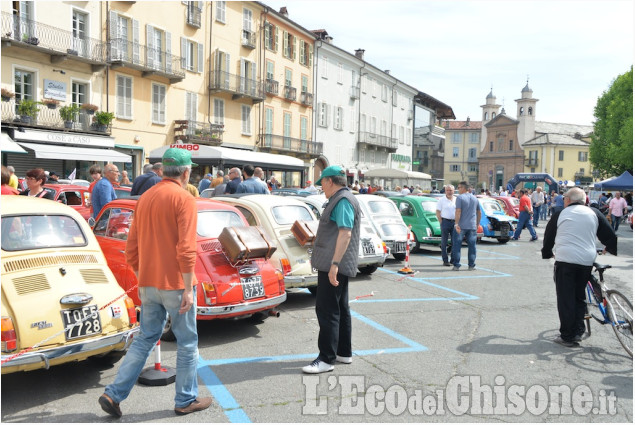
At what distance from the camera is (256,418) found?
4.21 meters

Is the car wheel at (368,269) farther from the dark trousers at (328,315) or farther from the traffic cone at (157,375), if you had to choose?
the traffic cone at (157,375)

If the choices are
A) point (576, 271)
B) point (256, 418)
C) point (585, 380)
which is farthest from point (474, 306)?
point (256, 418)

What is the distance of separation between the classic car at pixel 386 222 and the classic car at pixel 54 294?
7.34m

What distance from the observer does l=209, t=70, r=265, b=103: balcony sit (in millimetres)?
31094

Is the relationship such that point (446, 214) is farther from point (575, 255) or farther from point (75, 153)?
point (75, 153)

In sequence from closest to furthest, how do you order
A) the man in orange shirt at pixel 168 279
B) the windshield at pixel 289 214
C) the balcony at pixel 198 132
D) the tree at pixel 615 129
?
1. the man in orange shirt at pixel 168 279
2. the windshield at pixel 289 214
3. the balcony at pixel 198 132
4. the tree at pixel 615 129

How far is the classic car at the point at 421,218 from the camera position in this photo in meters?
14.3

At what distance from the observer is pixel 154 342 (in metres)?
4.20

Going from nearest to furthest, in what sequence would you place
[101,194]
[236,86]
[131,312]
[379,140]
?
[131,312] < [101,194] < [236,86] < [379,140]

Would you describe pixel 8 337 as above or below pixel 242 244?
below

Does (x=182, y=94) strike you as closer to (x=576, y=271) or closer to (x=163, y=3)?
(x=163, y=3)

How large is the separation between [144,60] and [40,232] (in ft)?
75.3

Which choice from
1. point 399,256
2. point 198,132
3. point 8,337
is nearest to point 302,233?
point 8,337

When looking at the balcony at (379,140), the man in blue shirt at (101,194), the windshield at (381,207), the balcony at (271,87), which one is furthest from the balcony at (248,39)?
the man in blue shirt at (101,194)
